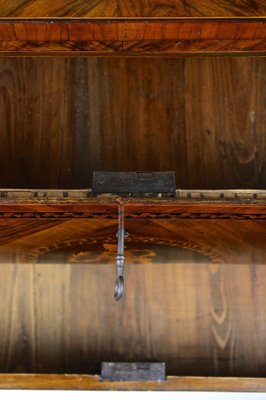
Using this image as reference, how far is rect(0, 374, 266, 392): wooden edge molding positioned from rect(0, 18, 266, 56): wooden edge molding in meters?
0.72

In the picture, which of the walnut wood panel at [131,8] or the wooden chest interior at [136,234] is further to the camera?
the wooden chest interior at [136,234]

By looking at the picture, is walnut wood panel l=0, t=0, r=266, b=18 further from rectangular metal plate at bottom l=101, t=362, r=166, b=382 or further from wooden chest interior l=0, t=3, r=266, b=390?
rectangular metal plate at bottom l=101, t=362, r=166, b=382

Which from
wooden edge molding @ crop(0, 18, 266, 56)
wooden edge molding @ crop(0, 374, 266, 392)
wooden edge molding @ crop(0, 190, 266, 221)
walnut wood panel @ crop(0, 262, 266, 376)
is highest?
wooden edge molding @ crop(0, 18, 266, 56)

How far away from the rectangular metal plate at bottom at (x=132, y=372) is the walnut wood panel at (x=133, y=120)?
403 mm

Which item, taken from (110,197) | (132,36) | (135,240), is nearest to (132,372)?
(135,240)

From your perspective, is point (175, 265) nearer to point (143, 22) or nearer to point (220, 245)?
point (220, 245)

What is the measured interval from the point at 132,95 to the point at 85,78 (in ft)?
0.40

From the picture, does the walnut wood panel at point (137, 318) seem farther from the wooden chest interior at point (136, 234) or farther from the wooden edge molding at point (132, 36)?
the wooden edge molding at point (132, 36)

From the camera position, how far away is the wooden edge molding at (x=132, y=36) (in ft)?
3.97

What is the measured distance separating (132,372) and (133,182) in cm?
41

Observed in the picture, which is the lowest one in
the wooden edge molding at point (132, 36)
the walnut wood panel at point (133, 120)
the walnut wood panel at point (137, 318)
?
the walnut wood panel at point (137, 318)

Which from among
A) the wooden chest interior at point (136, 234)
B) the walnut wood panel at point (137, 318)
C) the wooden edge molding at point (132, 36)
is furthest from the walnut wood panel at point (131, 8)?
the walnut wood panel at point (137, 318)

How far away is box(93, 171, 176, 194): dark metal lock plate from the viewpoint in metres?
1.20

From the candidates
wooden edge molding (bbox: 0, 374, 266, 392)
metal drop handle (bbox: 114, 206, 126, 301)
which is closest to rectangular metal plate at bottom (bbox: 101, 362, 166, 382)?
wooden edge molding (bbox: 0, 374, 266, 392)
